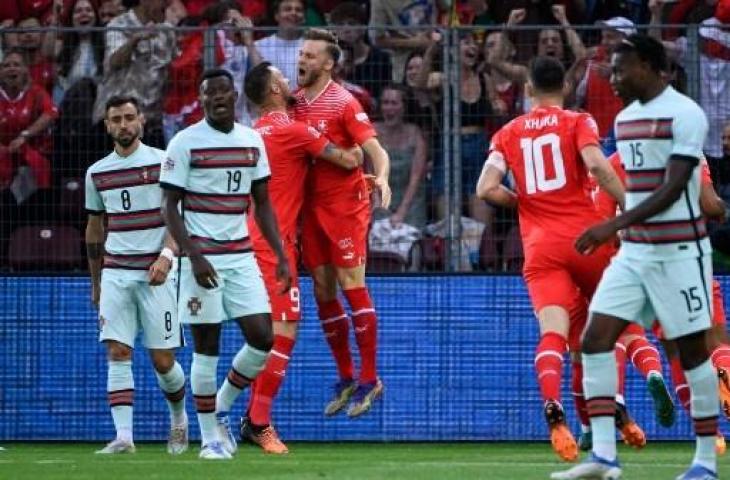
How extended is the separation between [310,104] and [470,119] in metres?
1.97

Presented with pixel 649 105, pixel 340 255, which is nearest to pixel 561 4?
pixel 340 255

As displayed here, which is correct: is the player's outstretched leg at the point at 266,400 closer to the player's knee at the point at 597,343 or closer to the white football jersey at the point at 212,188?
the white football jersey at the point at 212,188

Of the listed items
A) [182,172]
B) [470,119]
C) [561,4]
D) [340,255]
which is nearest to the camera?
[182,172]

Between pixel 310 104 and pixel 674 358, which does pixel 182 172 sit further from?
pixel 674 358

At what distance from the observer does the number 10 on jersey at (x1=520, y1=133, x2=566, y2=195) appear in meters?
11.7

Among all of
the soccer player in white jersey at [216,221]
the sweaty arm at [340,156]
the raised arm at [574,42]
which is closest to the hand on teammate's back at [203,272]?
the soccer player in white jersey at [216,221]

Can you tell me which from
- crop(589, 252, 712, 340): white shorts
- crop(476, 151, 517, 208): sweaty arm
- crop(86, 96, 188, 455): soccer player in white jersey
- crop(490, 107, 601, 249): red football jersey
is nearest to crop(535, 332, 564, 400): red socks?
crop(490, 107, 601, 249): red football jersey

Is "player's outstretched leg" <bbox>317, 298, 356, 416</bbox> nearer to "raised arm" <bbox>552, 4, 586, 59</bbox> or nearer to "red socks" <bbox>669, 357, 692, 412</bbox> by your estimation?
"red socks" <bbox>669, 357, 692, 412</bbox>

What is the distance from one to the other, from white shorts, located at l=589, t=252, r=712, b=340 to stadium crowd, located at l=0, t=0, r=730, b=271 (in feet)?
19.3

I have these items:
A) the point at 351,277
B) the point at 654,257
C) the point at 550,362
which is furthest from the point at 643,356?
the point at 654,257

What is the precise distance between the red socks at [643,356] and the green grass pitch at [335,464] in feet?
2.06

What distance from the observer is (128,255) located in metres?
13.3

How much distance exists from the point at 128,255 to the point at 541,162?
333 centimetres

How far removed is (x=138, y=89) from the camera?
50.6 feet
